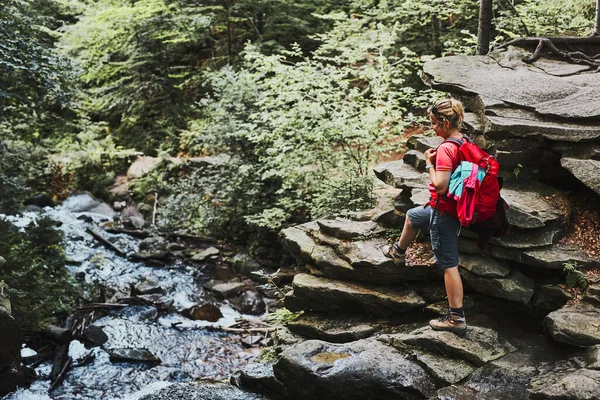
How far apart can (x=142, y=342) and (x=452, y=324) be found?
19.9ft

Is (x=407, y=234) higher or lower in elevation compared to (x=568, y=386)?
higher

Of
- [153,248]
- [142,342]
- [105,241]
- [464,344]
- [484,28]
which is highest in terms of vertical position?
[484,28]

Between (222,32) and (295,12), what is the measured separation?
376 cm

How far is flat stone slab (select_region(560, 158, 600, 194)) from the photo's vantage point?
16.7 ft

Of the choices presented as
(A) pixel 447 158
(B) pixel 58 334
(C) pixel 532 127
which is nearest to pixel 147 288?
(B) pixel 58 334

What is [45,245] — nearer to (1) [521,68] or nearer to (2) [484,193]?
(2) [484,193]

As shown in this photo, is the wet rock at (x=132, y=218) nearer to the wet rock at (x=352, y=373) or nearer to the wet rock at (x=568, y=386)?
the wet rock at (x=352, y=373)

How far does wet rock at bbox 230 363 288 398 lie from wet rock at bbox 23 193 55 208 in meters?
12.3

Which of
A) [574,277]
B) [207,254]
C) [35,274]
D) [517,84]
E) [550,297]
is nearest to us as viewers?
[574,277]

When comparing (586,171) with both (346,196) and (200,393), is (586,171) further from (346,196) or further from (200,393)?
(200,393)

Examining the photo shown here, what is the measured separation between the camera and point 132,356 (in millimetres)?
7781

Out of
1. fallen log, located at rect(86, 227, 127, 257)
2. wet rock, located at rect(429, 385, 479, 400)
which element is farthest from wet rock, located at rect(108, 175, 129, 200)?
wet rock, located at rect(429, 385, 479, 400)

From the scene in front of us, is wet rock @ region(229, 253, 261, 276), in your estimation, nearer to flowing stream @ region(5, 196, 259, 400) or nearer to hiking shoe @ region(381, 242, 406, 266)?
flowing stream @ region(5, 196, 259, 400)

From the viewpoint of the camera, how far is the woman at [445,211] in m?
4.41
